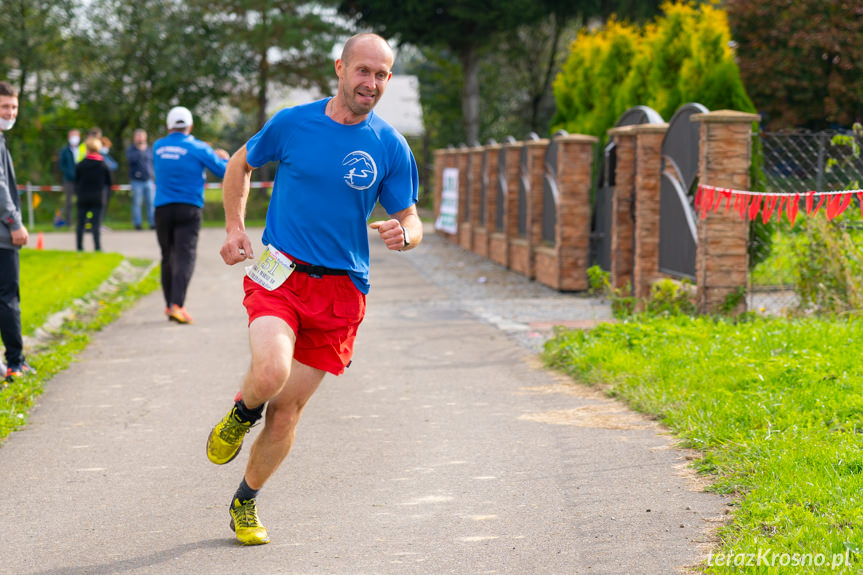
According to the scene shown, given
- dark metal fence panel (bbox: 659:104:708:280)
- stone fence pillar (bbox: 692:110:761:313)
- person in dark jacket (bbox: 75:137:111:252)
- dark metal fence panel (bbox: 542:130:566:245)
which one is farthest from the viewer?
person in dark jacket (bbox: 75:137:111:252)

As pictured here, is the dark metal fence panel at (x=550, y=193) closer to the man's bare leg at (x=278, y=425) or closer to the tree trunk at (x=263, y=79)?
the man's bare leg at (x=278, y=425)

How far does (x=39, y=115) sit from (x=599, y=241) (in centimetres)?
2236

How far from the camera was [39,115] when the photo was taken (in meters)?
32.1

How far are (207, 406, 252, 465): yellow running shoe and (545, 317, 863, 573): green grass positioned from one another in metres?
1.90

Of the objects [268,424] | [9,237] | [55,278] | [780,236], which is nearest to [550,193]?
[780,236]

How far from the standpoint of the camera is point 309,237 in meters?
4.59

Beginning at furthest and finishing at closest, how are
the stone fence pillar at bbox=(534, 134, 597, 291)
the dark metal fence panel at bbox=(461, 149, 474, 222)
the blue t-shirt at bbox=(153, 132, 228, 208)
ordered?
the dark metal fence panel at bbox=(461, 149, 474, 222) → the stone fence pillar at bbox=(534, 134, 597, 291) → the blue t-shirt at bbox=(153, 132, 228, 208)

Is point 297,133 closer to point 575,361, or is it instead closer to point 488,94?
point 575,361

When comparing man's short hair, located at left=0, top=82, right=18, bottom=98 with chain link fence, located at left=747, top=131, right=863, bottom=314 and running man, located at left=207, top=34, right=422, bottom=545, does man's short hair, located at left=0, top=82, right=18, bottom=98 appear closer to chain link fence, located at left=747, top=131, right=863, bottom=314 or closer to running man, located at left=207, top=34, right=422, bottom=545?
running man, located at left=207, top=34, right=422, bottom=545

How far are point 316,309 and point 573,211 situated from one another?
10.2m

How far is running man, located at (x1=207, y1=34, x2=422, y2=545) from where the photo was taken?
4551 mm

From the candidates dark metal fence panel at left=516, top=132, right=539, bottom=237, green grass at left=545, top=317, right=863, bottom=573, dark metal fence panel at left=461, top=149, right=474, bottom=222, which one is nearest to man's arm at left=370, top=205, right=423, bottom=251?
green grass at left=545, top=317, right=863, bottom=573

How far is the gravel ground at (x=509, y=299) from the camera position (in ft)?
36.2

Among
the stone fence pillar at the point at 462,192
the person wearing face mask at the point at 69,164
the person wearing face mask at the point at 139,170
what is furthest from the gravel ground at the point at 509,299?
the person wearing face mask at the point at 69,164
